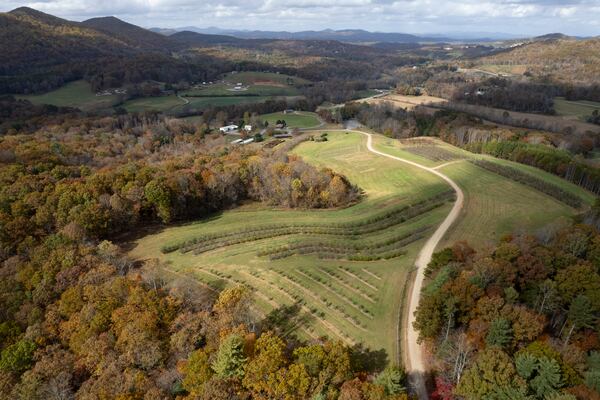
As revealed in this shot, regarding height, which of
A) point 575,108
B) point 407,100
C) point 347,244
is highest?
point 575,108

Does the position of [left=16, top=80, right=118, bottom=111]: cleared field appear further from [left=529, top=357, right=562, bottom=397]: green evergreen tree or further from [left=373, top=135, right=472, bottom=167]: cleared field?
[left=529, top=357, right=562, bottom=397]: green evergreen tree

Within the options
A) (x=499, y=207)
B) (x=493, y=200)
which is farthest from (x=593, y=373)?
(x=493, y=200)

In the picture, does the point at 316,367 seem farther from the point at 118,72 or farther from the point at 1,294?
the point at 118,72

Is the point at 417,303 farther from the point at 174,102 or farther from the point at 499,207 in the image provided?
the point at 174,102

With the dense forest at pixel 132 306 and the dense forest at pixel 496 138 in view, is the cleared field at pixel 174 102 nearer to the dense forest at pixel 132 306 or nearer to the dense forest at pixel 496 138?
the dense forest at pixel 496 138

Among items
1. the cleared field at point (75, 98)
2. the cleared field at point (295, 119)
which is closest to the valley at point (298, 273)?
the cleared field at point (295, 119)
